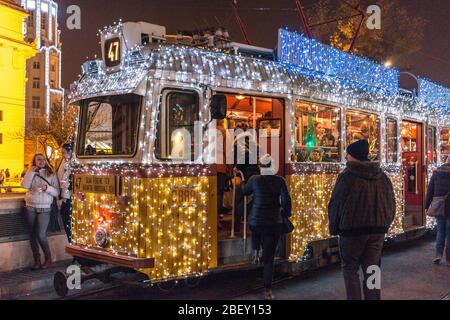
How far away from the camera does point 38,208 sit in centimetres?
841

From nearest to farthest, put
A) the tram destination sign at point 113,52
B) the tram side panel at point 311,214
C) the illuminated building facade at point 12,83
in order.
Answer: the tram destination sign at point 113,52 < the tram side panel at point 311,214 < the illuminated building facade at point 12,83

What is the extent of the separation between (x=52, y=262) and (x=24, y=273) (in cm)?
86

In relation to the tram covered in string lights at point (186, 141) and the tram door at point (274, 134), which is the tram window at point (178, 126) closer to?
the tram covered in string lights at point (186, 141)

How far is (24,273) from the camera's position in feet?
26.6

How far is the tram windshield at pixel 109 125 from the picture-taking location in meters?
6.61

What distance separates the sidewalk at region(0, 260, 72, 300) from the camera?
23.8ft

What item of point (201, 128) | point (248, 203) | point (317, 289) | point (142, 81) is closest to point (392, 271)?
point (317, 289)

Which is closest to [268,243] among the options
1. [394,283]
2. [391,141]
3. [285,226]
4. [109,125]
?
[285,226]

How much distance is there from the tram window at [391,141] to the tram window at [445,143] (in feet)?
9.20

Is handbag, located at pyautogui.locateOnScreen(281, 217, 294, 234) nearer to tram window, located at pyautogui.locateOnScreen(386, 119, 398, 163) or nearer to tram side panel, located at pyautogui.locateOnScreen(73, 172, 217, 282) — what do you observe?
tram side panel, located at pyautogui.locateOnScreen(73, 172, 217, 282)

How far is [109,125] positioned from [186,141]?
1056mm

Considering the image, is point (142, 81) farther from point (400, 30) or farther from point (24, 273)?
point (400, 30)

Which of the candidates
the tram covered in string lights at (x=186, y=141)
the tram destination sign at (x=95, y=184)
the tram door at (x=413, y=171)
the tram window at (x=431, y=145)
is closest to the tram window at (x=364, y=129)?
the tram covered in string lights at (x=186, y=141)

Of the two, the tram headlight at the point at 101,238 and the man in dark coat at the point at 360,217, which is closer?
the man in dark coat at the point at 360,217
